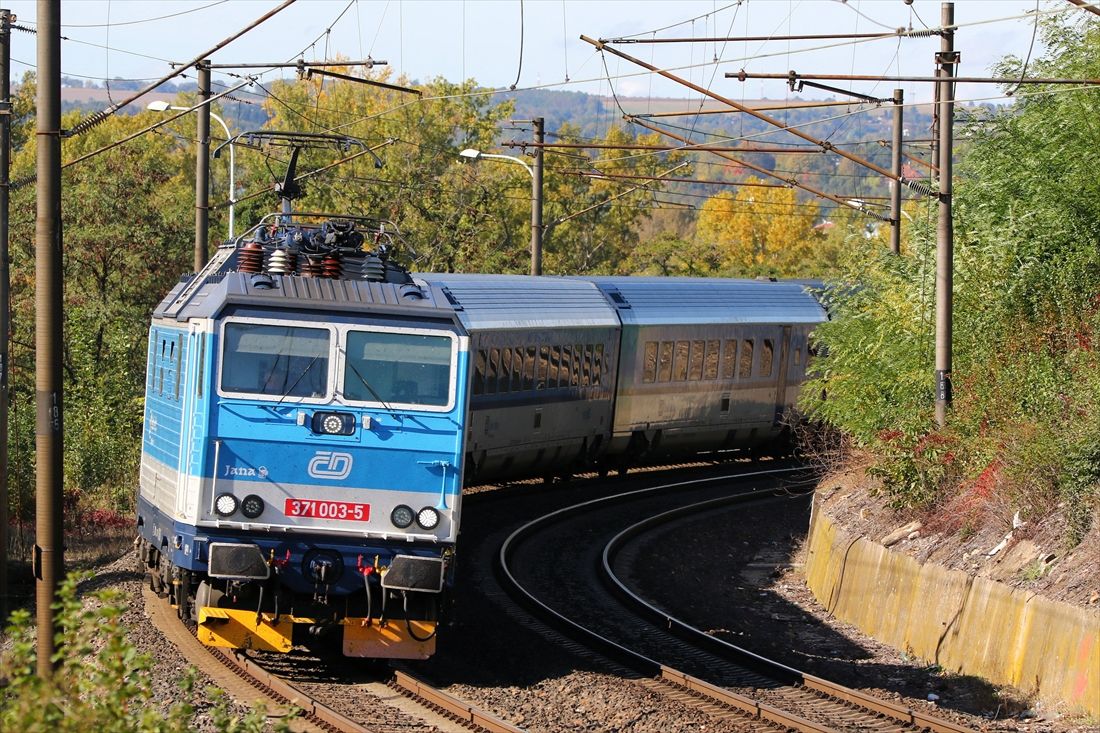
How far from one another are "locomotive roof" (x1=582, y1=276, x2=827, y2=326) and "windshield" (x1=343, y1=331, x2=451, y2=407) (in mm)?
14560

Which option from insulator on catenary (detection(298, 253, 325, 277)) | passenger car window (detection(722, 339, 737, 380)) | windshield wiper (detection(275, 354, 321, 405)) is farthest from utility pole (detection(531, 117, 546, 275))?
windshield wiper (detection(275, 354, 321, 405))

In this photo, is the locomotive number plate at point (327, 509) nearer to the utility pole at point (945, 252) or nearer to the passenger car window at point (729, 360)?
the utility pole at point (945, 252)

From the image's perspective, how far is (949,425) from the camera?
59.1 ft

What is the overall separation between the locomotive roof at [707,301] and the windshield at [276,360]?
1506 cm

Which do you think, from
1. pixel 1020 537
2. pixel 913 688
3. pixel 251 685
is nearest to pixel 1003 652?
pixel 913 688

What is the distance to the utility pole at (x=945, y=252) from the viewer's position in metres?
17.6

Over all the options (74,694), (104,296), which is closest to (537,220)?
(104,296)

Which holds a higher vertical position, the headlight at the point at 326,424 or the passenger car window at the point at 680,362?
the headlight at the point at 326,424

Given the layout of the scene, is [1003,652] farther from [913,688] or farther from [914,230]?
[914,230]

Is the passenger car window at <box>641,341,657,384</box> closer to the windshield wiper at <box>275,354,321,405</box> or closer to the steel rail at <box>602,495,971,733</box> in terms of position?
the steel rail at <box>602,495,971,733</box>

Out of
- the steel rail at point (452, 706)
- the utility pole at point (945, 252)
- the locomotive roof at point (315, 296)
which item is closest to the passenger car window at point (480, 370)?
the utility pole at point (945, 252)

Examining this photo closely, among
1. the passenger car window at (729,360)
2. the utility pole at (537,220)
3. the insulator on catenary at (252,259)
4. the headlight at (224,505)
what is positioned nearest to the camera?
the headlight at (224,505)

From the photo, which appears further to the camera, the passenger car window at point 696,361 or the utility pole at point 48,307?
the passenger car window at point 696,361

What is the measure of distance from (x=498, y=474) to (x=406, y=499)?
12170 mm
